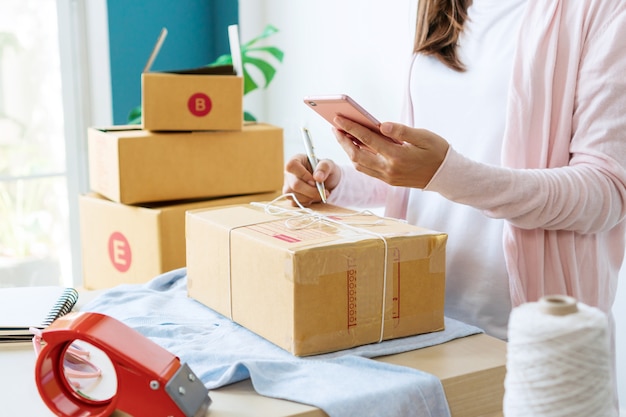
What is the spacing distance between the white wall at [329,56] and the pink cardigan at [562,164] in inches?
28.0

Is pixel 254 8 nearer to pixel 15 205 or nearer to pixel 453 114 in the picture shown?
pixel 15 205

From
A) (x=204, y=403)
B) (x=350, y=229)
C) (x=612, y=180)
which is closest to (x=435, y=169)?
(x=350, y=229)

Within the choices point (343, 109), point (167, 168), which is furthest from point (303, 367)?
point (167, 168)

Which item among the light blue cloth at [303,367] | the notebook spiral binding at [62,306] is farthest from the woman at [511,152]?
the notebook spiral binding at [62,306]

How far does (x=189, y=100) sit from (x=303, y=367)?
99 cm

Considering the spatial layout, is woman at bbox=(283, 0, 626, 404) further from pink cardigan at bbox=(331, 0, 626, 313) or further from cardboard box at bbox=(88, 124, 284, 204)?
cardboard box at bbox=(88, 124, 284, 204)

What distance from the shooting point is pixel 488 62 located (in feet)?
3.79

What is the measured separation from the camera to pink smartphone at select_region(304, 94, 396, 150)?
0.95m

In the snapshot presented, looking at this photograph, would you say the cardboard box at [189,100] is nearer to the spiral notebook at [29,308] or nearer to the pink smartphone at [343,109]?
the spiral notebook at [29,308]

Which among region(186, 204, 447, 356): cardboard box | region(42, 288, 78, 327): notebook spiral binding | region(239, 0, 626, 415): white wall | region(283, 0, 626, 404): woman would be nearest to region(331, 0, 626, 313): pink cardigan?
region(283, 0, 626, 404): woman

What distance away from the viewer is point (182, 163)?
175cm

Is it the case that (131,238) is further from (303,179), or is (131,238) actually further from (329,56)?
(329,56)

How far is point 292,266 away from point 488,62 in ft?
1.59

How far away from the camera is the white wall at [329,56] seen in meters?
2.16
